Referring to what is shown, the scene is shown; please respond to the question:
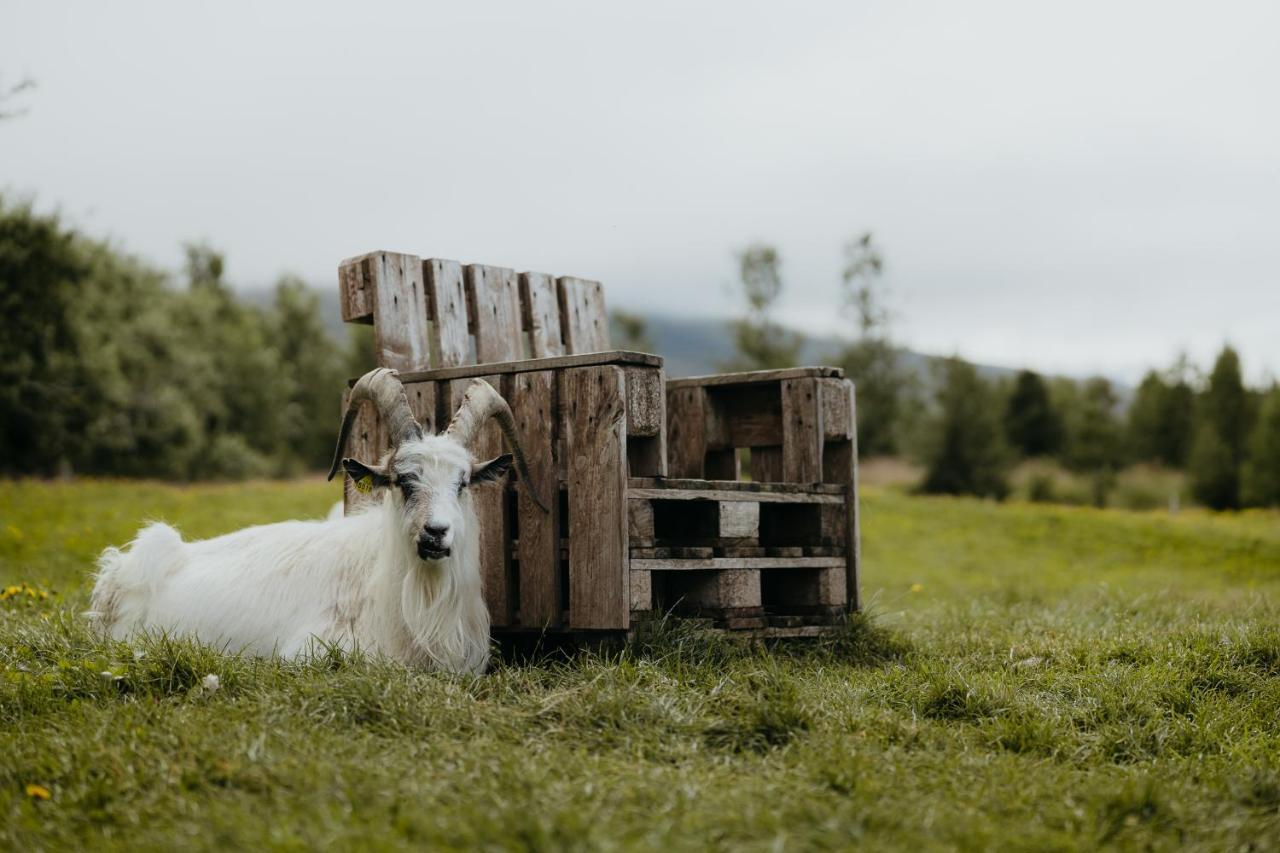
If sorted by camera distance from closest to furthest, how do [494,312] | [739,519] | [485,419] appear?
[485,419] < [739,519] < [494,312]

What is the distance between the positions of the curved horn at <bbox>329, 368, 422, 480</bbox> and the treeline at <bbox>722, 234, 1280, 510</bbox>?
38.7 metres

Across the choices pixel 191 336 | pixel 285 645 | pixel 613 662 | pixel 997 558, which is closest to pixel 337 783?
pixel 613 662

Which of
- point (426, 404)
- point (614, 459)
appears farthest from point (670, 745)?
point (426, 404)

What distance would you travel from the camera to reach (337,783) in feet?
13.1

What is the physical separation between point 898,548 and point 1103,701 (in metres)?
13.4

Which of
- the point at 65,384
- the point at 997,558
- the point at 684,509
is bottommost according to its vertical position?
the point at 997,558

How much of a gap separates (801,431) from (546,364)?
188cm

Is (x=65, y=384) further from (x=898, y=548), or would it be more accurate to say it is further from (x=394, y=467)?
(x=394, y=467)

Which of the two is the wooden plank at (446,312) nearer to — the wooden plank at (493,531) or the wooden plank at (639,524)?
the wooden plank at (493,531)

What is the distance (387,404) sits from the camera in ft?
20.3

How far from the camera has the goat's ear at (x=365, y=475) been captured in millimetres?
6055

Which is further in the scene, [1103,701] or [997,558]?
[997,558]

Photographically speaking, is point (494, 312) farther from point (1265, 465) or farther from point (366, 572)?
point (1265, 465)

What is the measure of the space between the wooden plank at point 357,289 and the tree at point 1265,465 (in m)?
48.8
